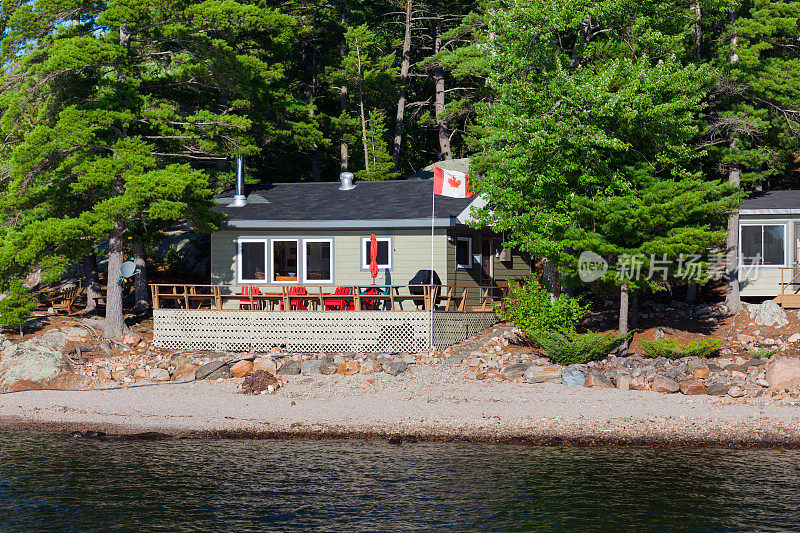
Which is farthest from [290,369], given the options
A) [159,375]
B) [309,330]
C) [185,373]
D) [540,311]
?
[540,311]

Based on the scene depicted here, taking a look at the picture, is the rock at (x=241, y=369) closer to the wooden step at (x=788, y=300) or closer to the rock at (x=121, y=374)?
the rock at (x=121, y=374)

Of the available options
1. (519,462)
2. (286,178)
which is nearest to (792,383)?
(519,462)

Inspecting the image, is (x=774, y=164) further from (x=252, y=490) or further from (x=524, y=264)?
(x=252, y=490)

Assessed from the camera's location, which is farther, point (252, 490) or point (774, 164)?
point (774, 164)

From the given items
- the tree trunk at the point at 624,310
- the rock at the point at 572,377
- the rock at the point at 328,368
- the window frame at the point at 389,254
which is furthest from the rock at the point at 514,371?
the window frame at the point at 389,254

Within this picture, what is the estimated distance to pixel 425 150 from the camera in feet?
139

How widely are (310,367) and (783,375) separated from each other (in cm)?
1141

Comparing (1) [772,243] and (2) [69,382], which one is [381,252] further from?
(1) [772,243]

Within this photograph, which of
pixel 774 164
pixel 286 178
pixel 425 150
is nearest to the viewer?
pixel 774 164

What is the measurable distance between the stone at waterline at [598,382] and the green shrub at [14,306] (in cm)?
1529

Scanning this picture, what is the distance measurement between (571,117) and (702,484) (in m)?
11.5

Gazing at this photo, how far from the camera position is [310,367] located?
21.2m

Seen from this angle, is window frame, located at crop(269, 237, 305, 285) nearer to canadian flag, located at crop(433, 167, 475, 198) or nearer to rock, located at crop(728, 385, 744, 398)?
canadian flag, located at crop(433, 167, 475, 198)

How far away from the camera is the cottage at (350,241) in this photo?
80.9 feet
